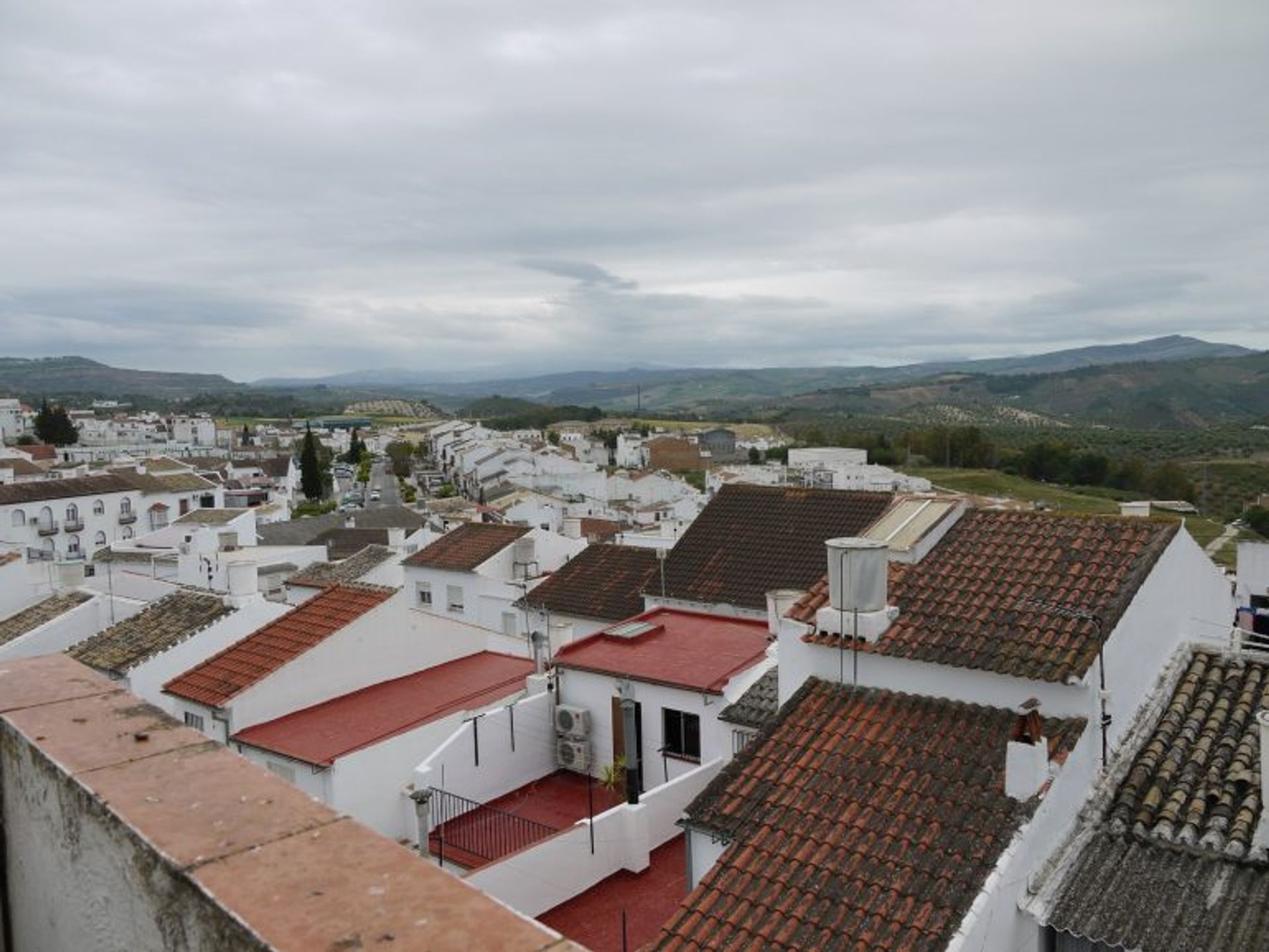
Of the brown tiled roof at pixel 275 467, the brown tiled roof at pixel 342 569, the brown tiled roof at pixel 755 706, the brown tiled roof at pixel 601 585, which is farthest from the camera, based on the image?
the brown tiled roof at pixel 275 467

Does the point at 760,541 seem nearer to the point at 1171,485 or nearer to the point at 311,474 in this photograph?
the point at 311,474

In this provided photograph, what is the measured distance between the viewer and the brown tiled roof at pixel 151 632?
1828 centimetres

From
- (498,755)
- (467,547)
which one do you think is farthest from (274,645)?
(467,547)

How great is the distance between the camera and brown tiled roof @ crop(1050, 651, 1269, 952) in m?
6.61

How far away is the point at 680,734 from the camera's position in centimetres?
1348

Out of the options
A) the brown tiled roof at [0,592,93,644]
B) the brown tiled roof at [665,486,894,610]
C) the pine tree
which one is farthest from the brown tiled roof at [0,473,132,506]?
the brown tiled roof at [665,486,894,610]

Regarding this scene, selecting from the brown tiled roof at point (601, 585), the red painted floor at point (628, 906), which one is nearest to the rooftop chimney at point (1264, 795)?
the red painted floor at point (628, 906)

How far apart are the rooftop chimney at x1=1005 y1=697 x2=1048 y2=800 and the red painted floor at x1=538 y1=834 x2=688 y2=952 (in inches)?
156

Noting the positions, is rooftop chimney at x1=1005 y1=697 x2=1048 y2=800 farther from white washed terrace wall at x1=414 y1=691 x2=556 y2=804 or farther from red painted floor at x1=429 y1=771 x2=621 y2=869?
white washed terrace wall at x1=414 y1=691 x2=556 y2=804

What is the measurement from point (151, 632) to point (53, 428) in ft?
350

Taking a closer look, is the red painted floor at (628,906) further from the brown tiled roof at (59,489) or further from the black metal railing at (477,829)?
the brown tiled roof at (59,489)

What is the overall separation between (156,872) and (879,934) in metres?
5.61

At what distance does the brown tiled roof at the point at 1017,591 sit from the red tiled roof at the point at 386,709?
7108mm

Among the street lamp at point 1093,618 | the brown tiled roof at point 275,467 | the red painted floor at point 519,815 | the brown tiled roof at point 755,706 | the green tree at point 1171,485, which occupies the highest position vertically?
the street lamp at point 1093,618
